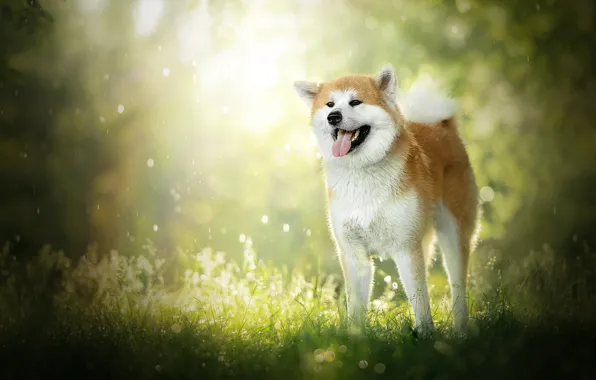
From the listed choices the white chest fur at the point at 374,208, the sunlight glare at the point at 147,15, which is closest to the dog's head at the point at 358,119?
the white chest fur at the point at 374,208

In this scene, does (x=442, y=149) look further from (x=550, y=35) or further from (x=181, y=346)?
(x=181, y=346)

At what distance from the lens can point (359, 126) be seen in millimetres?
4020

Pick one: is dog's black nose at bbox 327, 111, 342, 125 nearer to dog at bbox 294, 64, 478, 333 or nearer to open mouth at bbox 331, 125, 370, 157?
dog at bbox 294, 64, 478, 333

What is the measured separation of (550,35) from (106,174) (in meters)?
5.51

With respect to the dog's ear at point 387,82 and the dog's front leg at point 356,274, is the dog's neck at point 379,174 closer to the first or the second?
the dog's ear at point 387,82

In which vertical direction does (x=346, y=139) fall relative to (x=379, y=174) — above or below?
above

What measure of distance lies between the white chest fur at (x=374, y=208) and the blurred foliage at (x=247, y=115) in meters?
2.14

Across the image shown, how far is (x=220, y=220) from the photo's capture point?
8.43 meters

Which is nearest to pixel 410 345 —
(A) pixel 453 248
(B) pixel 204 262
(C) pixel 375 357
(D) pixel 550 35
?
(C) pixel 375 357

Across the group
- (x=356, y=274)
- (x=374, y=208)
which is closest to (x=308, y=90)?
(x=374, y=208)

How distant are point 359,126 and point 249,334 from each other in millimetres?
1536

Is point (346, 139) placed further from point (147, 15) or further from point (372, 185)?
point (147, 15)

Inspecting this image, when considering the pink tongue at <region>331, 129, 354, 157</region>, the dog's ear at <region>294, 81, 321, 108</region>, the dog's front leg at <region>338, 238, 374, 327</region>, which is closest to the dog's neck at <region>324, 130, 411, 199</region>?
the pink tongue at <region>331, 129, 354, 157</region>

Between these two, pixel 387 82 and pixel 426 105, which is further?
pixel 426 105
